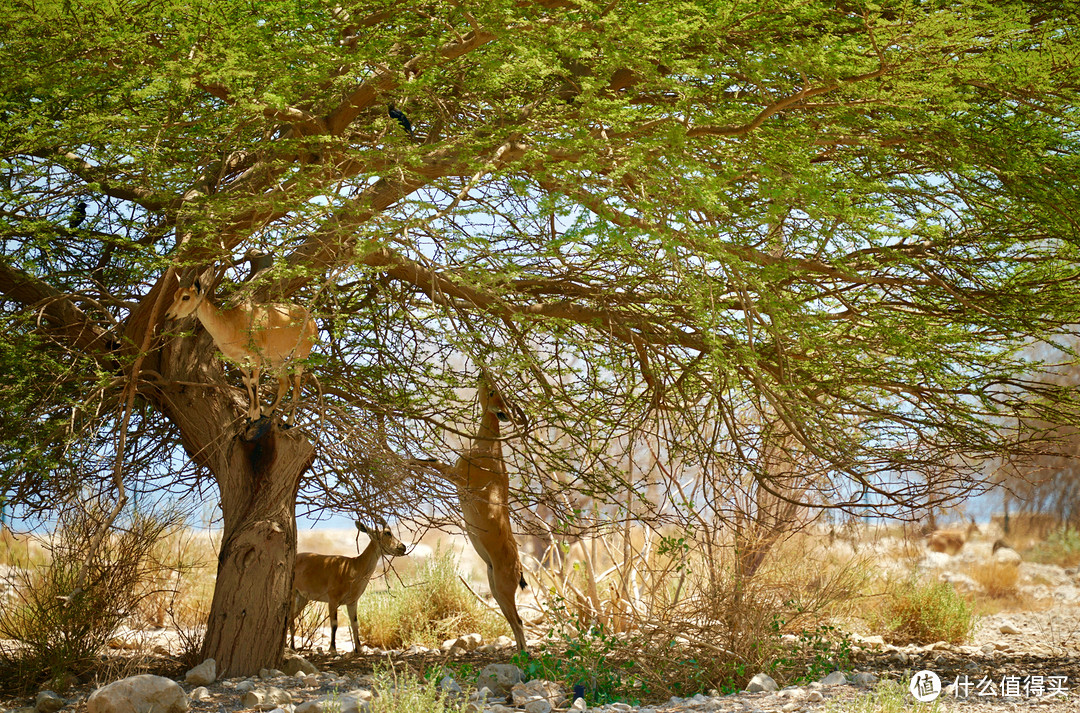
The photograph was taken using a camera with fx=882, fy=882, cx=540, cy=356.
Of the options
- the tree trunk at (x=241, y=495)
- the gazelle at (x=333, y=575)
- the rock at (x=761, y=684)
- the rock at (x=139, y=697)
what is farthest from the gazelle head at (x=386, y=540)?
the rock at (x=761, y=684)

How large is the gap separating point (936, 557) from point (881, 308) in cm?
1895

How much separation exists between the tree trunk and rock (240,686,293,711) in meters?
1.22

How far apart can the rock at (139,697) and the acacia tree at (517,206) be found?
147 centimetres

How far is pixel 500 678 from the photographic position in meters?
6.59

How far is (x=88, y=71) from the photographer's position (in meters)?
4.97

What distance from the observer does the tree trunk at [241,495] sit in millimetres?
6727

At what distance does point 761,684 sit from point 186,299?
4478 millimetres

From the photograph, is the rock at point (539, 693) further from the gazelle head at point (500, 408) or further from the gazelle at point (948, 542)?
the gazelle at point (948, 542)

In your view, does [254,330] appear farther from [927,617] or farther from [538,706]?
[927,617]

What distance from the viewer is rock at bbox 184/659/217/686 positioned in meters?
6.22

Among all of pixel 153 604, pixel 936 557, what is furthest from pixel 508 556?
pixel 936 557

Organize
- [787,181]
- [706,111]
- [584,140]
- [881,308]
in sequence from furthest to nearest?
[881,308] < [706,111] < [787,181] < [584,140]

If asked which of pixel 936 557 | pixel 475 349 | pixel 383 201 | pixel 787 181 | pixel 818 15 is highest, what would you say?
pixel 818 15

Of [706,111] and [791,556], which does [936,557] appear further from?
[706,111]
